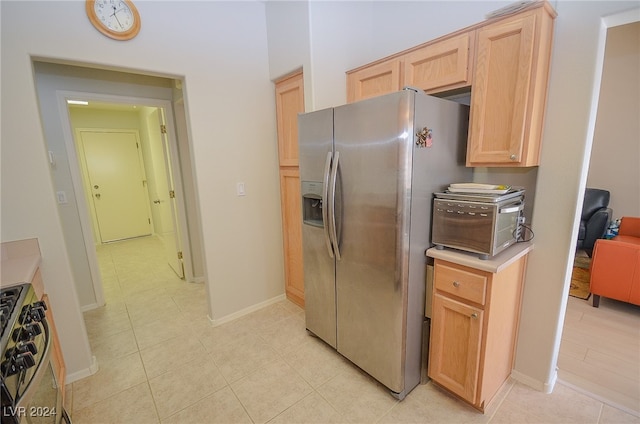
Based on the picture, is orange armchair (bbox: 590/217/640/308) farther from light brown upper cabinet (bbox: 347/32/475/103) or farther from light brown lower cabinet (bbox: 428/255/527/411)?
light brown upper cabinet (bbox: 347/32/475/103)

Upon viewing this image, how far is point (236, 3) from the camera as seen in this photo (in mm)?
2250

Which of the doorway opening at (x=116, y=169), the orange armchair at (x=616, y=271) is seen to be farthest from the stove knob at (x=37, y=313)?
the orange armchair at (x=616, y=271)

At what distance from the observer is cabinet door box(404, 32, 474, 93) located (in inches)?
61.1

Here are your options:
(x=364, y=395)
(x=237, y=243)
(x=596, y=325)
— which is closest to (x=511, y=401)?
(x=364, y=395)

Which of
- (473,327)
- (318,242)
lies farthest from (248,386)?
(473,327)

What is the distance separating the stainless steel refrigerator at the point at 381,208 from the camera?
4.72 feet

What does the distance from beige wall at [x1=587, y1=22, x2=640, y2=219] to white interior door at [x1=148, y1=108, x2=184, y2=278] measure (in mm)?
5332

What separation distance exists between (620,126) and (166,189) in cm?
571

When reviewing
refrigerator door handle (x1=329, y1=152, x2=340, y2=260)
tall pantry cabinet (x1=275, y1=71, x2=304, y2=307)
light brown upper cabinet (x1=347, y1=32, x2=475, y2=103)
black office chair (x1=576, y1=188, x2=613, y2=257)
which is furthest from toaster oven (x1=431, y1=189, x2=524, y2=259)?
black office chair (x1=576, y1=188, x2=613, y2=257)

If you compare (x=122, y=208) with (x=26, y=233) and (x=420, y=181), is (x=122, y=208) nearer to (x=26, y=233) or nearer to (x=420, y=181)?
(x=26, y=233)

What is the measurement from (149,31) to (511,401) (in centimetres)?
330

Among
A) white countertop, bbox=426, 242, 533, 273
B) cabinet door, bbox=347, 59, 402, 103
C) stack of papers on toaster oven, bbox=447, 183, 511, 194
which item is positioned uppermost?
cabinet door, bbox=347, 59, 402, 103

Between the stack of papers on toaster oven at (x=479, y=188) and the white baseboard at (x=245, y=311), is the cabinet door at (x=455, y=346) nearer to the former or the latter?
the stack of papers on toaster oven at (x=479, y=188)

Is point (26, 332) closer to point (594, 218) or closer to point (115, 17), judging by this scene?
point (115, 17)
